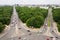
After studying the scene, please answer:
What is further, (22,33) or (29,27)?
(29,27)

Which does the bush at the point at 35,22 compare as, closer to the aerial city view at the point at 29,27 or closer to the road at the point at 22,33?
the aerial city view at the point at 29,27

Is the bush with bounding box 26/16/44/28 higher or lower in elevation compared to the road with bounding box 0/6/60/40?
higher

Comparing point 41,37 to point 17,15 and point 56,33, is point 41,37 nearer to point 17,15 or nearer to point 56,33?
point 56,33

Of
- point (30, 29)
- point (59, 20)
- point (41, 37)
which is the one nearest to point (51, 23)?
point (59, 20)

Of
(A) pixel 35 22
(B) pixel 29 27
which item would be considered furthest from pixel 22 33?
(A) pixel 35 22

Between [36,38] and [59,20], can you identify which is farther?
[59,20]

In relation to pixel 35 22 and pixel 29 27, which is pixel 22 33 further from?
pixel 35 22

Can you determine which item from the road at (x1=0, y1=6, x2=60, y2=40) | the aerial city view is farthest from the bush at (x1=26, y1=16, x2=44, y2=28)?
the road at (x1=0, y1=6, x2=60, y2=40)

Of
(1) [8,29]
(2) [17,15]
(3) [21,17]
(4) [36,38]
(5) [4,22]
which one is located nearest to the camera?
(4) [36,38]

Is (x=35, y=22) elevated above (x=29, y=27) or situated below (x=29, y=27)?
above

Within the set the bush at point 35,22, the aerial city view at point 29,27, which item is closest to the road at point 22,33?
the aerial city view at point 29,27

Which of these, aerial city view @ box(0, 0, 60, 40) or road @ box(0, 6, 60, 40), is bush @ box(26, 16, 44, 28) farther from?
road @ box(0, 6, 60, 40)
